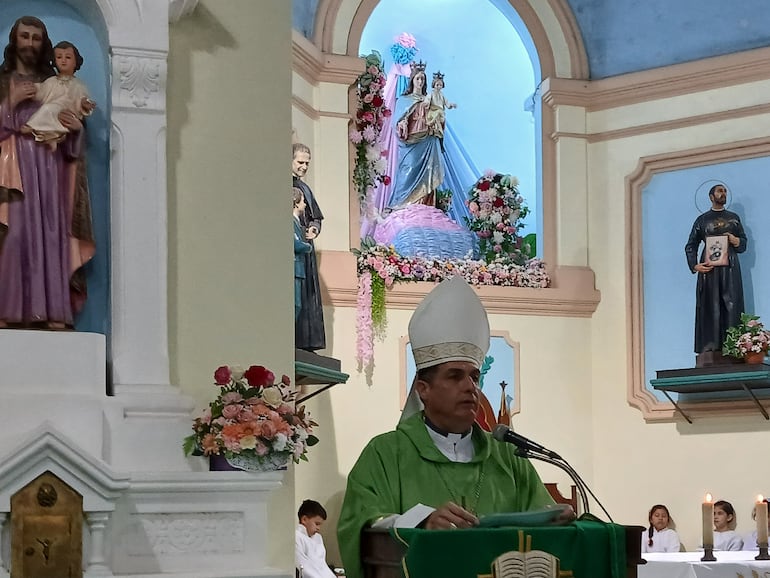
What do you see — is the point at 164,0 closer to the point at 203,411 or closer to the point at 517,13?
the point at 203,411

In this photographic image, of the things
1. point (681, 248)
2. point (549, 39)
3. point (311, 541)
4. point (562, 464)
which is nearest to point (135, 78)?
point (562, 464)

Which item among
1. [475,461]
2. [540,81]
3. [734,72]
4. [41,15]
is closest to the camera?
[475,461]

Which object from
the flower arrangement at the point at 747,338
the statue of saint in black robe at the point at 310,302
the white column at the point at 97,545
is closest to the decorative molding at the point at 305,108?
the statue of saint in black robe at the point at 310,302

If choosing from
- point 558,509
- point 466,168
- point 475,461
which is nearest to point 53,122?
point 475,461

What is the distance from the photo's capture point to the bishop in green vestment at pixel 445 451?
160 inches

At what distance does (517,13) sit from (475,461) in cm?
872

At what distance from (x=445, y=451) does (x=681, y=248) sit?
779cm

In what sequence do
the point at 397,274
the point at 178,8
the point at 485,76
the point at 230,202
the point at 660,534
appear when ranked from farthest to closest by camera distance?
the point at 485,76, the point at 397,274, the point at 660,534, the point at 230,202, the point at 178,8

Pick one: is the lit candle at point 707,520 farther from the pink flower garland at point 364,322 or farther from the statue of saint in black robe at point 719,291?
the pink flower garland at point 364,322

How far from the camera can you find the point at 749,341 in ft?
34.6

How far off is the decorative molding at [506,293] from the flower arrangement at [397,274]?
82 millimetres

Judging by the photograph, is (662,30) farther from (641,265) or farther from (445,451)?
(445,451)

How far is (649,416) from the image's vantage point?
1142 cm

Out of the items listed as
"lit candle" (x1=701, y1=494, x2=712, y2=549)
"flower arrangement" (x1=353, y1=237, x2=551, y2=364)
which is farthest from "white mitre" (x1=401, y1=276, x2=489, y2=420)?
"flower arrangement" (x1=353, y1=237, x2=551, y2=364)
